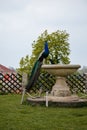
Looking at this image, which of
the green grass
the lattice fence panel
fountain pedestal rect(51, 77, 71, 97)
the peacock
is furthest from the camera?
the lattice fence panel

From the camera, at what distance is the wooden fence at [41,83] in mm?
13391

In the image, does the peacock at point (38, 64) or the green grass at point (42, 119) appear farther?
the peacock at point (38, 64)

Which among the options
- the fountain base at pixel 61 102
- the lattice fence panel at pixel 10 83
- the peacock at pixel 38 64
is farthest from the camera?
the lattice fence panel at pixel 10 83

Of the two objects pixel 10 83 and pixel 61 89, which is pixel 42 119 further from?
pixel 10 83

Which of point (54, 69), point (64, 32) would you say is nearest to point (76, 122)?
point (54, 69)

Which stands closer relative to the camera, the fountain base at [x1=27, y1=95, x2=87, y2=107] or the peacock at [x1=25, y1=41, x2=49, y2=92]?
the fountain base at [x1=27, y1=95, x2=87, y2=107]

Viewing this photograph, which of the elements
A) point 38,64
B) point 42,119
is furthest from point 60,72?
point 42,119

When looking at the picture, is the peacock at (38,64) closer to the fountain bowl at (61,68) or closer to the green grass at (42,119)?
the fountain bowl at (61,68)

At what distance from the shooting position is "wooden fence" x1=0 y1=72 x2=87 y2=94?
13391 millimetres

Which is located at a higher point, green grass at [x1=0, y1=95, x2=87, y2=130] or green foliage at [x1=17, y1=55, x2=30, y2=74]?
green foliage at [x1=17, y1=55, x2=30, y2=74]

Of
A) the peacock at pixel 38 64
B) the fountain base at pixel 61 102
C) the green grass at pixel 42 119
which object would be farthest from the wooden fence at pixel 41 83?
the green grass at pixel 42 119

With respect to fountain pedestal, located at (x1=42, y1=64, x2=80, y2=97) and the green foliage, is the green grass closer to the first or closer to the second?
fountain pedestal, located at (x1=42, y1=64, x2=80, y2=97)

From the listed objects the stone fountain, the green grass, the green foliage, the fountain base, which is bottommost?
the green grass

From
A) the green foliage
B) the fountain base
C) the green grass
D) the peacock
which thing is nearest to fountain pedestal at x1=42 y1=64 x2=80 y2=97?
the peacock
